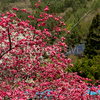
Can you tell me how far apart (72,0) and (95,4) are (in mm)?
5034

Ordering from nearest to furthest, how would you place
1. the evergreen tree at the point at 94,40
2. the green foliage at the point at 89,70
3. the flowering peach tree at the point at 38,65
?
the flowering peach tree at the point at 38,65 < the green foliage at the point at 89,70 < the evergreen tree at the point at 94,40

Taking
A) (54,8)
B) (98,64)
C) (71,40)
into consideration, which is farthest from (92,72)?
(71,40)

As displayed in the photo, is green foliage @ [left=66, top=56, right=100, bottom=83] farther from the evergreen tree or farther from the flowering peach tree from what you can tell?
the flowering peach tree

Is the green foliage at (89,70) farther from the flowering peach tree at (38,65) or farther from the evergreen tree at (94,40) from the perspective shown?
the flowering peach tree at (38,65)

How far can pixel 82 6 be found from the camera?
95.3 ft

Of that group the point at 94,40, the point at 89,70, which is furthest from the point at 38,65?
the point at 94,40

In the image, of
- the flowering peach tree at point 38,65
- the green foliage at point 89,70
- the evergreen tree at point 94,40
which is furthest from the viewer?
the evergreen tree at point 94,40

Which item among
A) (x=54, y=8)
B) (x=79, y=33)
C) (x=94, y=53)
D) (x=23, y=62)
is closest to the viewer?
(x=23, y=62)

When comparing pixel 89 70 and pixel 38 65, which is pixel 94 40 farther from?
pixel 38 65

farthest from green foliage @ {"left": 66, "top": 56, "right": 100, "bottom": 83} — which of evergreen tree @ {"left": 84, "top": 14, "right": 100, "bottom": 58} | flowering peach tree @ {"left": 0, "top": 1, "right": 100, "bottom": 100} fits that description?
flowering peach tree @ {"left": 0, "top": 1, "right": 100, "bottom": 100}

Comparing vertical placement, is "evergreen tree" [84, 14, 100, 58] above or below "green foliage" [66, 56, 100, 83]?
above

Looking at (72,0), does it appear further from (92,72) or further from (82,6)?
(92,72)

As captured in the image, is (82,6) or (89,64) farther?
(82,6)

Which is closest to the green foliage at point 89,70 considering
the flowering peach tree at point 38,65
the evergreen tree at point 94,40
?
the evergreen tree at point 94,40
